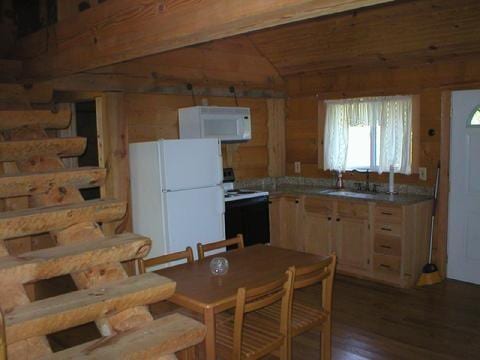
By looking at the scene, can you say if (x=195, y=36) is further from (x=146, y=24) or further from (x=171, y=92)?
(x=171, y=92)

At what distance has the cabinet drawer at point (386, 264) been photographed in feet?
15.4

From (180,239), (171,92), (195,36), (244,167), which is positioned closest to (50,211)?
(195,36)

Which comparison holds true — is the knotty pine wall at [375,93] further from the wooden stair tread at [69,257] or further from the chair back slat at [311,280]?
the wooden stair tread at [69,257]

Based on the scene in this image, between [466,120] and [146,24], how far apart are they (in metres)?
3.49

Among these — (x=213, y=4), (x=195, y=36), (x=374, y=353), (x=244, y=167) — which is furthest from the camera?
(x=244, y=167)

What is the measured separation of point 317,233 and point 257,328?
8.82 feet

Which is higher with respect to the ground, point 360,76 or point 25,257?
point 360,76

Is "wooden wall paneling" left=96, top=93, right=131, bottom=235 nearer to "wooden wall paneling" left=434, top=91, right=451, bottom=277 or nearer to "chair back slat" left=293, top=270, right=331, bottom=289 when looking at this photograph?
"chair back slat" left=293, top=270, right=331, bottom=289

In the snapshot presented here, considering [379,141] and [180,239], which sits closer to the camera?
[180,239]

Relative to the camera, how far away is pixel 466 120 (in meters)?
4.66

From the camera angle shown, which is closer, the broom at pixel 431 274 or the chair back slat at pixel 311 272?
the chair back slat at pixel 311 272

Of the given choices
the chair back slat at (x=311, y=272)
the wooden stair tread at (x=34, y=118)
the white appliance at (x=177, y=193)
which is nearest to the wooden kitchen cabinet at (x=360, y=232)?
the white appliance at (x=177, y=193)

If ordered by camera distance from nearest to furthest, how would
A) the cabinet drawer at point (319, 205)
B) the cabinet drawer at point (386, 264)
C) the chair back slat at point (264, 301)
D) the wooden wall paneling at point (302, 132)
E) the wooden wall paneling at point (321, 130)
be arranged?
the chair back slat at point (264, 301) → the cabinet drawer at point (386, 264) → the cabinet drawer at point (319, 205) → the wooden wall paneling at point (321, 130) → the wooden wall paneling at point (302, 132)

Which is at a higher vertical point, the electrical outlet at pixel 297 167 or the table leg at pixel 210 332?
the electrical outlet at pixel 297 167
